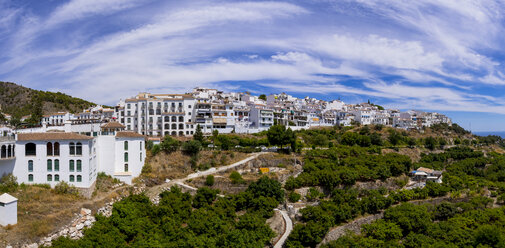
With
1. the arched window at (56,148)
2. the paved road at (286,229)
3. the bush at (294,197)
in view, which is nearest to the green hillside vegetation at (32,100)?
the arched window at (56,148)

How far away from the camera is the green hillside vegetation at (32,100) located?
74.6 m

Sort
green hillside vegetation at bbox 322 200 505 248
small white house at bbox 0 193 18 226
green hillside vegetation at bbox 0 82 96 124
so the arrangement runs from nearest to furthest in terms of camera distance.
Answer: small white house at bbox 0 193 18 226 → green hillside vegetation at bbox 322 200 505 248 → green hillside vegetation at bbox 0 82 96 124

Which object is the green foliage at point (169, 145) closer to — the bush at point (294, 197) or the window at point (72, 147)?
the window at point (72, 147)

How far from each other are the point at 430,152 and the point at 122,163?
2116 inches

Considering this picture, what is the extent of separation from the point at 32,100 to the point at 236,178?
2707 inches

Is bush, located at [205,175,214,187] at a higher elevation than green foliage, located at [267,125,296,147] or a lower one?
lower

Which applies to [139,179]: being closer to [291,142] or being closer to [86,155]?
[86,155]

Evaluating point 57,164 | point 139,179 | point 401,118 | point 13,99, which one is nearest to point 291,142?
point 139,179

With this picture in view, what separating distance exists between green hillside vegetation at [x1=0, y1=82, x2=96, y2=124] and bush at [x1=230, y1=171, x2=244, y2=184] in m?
57.3

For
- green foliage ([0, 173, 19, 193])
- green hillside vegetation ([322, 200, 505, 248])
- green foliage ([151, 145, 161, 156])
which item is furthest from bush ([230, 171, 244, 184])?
green foliage ([0, 173, 19, 193])

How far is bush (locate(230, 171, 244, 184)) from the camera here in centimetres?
3434

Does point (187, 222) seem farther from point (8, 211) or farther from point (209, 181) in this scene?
point (8, 211)

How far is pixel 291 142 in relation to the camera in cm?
4422

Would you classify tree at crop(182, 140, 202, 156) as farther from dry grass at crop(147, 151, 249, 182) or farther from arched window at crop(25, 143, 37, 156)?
arched window at crop(25, 143, 37, 156)
